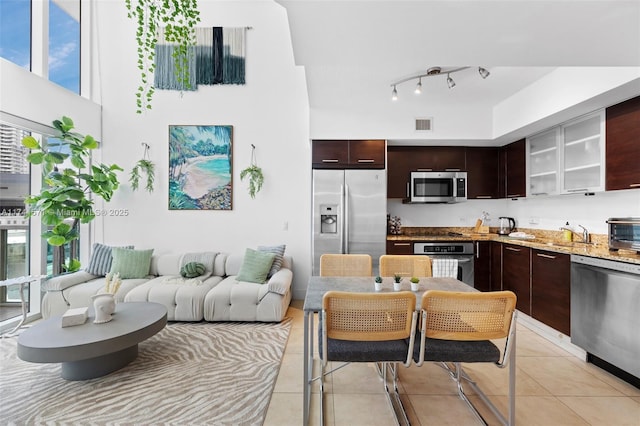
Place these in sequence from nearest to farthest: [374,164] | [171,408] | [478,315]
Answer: [478,315] → [171,408] → [374,164]

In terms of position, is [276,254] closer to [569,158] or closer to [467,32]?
[467,32]

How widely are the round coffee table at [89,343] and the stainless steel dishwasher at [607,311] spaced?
3698 millimetres

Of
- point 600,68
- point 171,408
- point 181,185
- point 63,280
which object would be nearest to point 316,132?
point 181,185

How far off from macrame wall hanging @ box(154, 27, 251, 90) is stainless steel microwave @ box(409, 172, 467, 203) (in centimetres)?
302

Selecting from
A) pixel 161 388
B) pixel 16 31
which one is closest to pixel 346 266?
pixel 161 388

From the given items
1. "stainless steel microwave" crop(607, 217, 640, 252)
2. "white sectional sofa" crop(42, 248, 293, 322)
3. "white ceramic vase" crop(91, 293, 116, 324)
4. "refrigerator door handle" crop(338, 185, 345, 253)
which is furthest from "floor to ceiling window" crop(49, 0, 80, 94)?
"stainless steel microwave" crop(607, 217, 640, 252)

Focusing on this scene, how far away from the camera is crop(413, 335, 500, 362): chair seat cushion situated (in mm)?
1715

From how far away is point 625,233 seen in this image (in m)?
2.57

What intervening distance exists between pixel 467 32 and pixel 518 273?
2728mm

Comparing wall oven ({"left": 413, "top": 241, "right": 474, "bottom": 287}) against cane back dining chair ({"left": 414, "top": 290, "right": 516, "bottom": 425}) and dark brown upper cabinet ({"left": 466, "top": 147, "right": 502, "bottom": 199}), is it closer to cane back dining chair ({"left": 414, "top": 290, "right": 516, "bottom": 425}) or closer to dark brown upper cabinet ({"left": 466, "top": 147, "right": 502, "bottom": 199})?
dark brown upper cabinet ({"left": 466, "top": 147, "right": 502, "bottom": 199})

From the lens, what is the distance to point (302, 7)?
162 cm

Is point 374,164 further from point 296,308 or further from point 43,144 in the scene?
point 43,144

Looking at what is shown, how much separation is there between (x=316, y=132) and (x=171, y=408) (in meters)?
3.22

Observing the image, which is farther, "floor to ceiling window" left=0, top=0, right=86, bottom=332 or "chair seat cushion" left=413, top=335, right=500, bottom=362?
"floor to ceiling window" left=0, top=0, right=86, bottom=332
